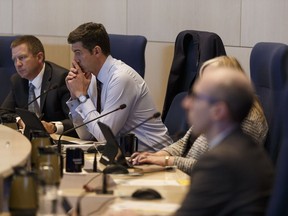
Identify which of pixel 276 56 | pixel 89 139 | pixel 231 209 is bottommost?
pixel 89 139

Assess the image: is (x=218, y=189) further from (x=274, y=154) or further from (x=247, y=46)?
(x=247, y=46)

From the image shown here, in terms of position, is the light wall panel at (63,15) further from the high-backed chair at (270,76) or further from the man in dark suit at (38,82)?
the high-backed chair at (270,76)

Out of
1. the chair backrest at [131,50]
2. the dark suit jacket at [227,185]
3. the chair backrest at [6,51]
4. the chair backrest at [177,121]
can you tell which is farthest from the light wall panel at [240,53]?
the dark suit jacket at [227,185]

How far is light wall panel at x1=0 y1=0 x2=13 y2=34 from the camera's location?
5.82 meters

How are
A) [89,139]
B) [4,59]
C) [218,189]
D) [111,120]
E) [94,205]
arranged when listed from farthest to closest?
[4,59] < [89,139] < [111,120] < [94,205] < [218,189]

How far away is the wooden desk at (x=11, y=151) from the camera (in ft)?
8.38

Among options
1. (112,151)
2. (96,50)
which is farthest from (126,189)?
(96,50)

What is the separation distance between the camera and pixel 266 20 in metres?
Answer: 5.45

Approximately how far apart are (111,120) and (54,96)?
100 cm

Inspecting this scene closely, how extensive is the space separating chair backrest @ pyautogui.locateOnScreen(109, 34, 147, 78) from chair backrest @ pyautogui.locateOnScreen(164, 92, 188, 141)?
2.37ft

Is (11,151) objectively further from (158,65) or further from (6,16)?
(6,16)

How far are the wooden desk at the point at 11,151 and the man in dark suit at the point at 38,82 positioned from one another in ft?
2.83

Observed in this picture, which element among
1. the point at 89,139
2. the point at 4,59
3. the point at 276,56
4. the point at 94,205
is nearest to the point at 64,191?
the point at 94,205

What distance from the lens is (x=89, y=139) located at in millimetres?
4184
